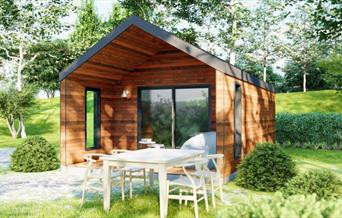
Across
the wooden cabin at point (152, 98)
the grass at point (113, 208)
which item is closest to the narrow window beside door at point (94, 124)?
the wooden cabin at point (152, 98)

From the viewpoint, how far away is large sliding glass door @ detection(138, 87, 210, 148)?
945cm

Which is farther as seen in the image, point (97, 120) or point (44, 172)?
point (97, 120)

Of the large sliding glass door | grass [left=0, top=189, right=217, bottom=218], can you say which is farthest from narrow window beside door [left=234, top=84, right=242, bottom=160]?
grass [left=0, top=189, right=217, bottom=218]

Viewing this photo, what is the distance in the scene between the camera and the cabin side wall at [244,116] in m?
7.00

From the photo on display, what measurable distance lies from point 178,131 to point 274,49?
25.8 meters

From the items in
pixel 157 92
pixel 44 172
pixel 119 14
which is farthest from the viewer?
pixel 119 14

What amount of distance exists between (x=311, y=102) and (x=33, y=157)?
1908cm

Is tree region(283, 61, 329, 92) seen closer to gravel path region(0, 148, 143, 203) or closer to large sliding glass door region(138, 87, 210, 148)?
large sliding glass door region(138, 87, 210, 148)

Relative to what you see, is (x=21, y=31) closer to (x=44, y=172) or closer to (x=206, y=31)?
(x=206, y=31)

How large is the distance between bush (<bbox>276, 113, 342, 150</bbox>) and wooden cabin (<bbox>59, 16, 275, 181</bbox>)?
3202 mm

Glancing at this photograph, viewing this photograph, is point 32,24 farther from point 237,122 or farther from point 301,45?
point 301,45

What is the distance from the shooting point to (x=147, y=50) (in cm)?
946

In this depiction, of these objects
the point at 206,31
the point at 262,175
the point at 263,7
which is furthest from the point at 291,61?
the point at 262,175

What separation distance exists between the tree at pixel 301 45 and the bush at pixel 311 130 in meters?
18.0
